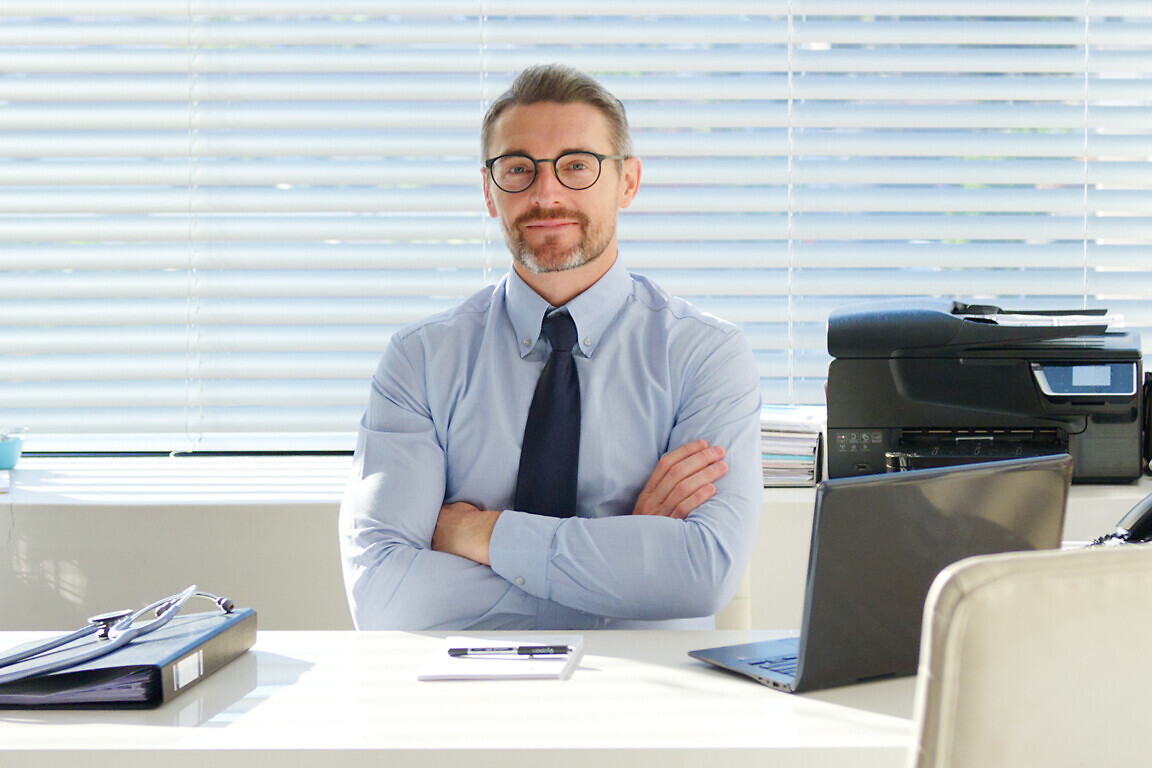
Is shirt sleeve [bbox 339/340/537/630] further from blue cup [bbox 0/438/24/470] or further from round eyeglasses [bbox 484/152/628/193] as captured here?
blue cup [bbox 0/438/24/470]

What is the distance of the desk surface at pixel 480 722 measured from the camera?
3.18ft

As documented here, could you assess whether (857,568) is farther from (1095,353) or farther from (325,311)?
(325,311)

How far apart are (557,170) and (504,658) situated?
0.99 m

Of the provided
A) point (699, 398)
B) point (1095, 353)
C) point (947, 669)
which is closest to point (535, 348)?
point (699, 398)

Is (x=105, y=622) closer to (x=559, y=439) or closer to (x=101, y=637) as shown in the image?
(x=101, y=637)

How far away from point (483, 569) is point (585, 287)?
0.60 m

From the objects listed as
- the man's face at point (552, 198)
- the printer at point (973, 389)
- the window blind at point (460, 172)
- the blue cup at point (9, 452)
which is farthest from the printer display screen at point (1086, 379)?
the blue cup at point (9, 452)

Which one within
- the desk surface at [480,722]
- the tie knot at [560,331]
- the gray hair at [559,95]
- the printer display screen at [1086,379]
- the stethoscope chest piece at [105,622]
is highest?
the gray hair at [559,95]

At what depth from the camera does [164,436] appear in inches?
107

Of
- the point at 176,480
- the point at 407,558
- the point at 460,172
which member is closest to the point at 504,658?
the point at 407,558

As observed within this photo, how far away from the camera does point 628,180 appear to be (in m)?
2.07

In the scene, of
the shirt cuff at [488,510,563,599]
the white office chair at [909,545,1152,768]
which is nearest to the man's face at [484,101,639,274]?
the shirt cuff at [488,510,563,599]

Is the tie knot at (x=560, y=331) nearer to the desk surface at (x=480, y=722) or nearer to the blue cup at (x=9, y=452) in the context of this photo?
the desk surface at (x=480, y=722)

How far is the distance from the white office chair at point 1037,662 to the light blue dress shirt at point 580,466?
0.98m
